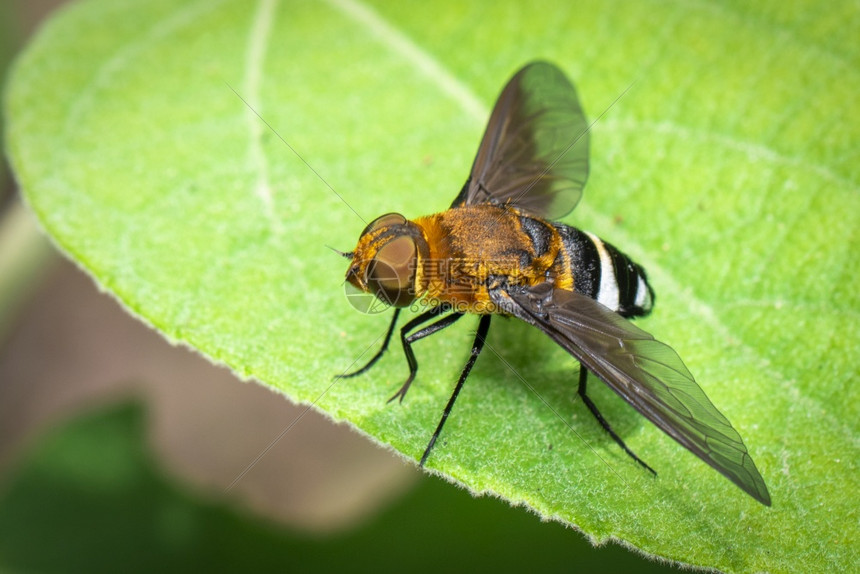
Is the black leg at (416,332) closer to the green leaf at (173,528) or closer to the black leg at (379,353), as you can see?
the black leg at (379,353)

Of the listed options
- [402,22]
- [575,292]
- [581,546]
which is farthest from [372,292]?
[581,546]

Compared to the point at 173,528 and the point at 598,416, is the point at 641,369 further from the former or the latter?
the point at 173,528

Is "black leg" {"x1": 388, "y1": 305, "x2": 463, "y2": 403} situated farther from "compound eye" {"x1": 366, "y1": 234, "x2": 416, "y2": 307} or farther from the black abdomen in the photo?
the black abdomen

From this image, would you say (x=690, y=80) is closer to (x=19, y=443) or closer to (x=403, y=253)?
(x=403, y=253)

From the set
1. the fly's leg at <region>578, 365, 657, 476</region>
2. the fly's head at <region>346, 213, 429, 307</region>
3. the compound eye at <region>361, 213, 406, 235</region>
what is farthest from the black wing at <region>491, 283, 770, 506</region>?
the compound eye at <region>361, 213, 406, 235</region>

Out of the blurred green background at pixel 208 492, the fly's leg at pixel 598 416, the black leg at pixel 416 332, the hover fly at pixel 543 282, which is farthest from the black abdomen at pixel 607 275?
the blurred green background at pixel 208 492
